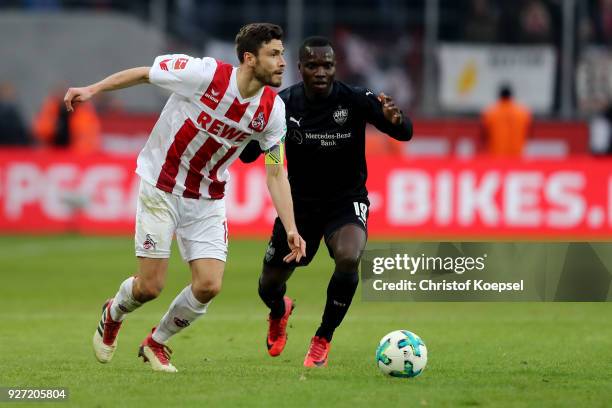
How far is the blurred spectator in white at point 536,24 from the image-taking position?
2488 cm

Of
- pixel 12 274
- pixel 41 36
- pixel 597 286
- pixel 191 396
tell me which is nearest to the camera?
pixel 191 396

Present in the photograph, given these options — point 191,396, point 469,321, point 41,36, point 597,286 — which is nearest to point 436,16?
point 41,36

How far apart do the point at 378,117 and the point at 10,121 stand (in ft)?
52.1

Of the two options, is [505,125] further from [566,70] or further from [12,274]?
[12,274]

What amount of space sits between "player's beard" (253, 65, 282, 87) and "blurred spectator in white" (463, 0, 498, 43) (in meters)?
16.8

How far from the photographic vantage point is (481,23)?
997 inches

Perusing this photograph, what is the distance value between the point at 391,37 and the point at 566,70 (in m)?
3.19

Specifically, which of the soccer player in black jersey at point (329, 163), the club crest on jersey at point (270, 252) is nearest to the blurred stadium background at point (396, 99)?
the club crest on jersey at point (270, 252)

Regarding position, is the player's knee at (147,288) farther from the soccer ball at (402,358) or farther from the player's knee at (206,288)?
the soccer ball at (402,358)

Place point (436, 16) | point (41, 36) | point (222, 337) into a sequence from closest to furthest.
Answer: point (222, 337)
point (436, 16)
point (41, 36)

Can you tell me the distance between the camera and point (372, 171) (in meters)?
21.4

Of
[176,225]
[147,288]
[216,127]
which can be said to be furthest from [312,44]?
[147,288]

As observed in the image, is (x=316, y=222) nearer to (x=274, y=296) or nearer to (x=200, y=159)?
(x=274, y=296)

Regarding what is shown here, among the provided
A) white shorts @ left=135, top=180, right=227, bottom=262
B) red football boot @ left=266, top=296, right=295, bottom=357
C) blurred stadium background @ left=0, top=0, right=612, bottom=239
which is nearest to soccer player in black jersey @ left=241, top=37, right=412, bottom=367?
red football boot @ left=266, top=296, right=295, bottom=357
